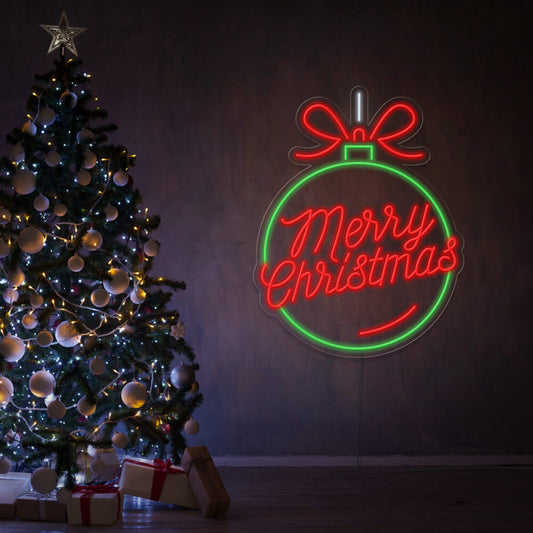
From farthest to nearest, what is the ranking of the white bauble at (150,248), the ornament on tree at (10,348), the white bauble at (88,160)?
the white bauble at (150,248) → the white bauble at (88,160) → the ornament on tree at (10,348)

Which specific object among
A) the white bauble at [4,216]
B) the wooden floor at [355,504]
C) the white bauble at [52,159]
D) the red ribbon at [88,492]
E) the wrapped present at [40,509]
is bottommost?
the wooden floor at [355,504]

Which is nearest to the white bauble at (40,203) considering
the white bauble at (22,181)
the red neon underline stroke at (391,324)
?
the white bauble at (22,181)

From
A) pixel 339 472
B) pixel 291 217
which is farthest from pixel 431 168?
pixel 339 472

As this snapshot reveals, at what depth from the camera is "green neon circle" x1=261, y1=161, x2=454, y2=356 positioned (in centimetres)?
480

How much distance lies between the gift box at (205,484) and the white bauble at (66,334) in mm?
854

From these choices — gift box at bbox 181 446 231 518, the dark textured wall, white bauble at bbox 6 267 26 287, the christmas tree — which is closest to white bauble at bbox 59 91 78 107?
the christmas tree

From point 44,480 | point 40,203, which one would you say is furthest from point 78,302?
point 44,480

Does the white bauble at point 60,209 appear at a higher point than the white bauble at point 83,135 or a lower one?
lower

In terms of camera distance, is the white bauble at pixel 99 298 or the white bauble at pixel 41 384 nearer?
the white bauble at pixel 41 384

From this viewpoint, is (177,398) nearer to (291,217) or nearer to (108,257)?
(108,257)

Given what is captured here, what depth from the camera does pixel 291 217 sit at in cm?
486

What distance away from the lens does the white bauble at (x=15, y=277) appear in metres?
3.22

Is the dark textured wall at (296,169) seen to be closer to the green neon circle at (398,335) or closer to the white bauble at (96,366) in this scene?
the green neon circle at (398,335)

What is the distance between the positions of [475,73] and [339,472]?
304 centimetres
